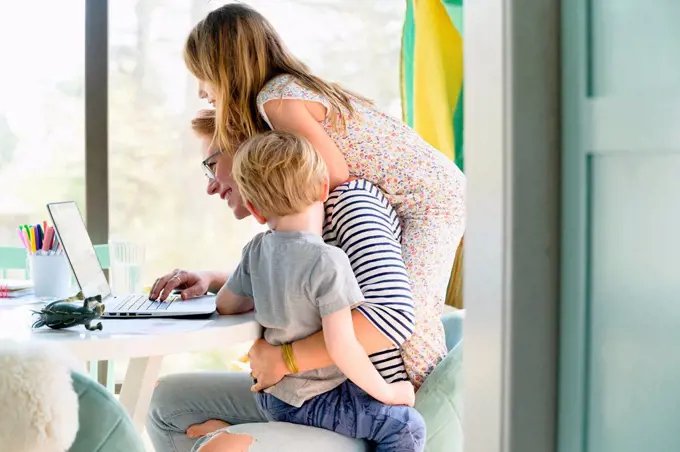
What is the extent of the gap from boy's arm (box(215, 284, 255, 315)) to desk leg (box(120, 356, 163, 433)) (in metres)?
0.22

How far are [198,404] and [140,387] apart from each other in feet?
0.43

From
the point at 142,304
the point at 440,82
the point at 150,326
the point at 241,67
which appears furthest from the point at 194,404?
the point at 440,82

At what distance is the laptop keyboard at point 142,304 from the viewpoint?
160 cm

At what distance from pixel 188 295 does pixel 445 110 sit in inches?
55.4

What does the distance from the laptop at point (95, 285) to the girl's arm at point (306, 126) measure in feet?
1.22

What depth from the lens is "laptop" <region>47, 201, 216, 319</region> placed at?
1.55 meters

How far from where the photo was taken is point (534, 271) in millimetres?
722

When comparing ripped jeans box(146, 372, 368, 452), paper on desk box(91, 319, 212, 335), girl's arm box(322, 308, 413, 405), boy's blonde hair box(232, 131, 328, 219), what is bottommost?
ripped jeans box(146, 372, 368, 452)

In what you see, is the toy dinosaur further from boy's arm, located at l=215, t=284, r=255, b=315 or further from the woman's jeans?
the woman's jeans

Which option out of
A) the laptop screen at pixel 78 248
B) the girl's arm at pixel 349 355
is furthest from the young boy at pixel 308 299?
the laptop screen at pixel 78 248

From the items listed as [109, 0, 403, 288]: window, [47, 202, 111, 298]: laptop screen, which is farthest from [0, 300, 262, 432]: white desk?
[109, 0, 403, 288]: window

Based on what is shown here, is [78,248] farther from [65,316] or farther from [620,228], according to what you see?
[620,228]

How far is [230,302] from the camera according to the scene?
159 centimetres

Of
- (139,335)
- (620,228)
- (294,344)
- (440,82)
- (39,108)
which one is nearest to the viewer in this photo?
(620,228)
